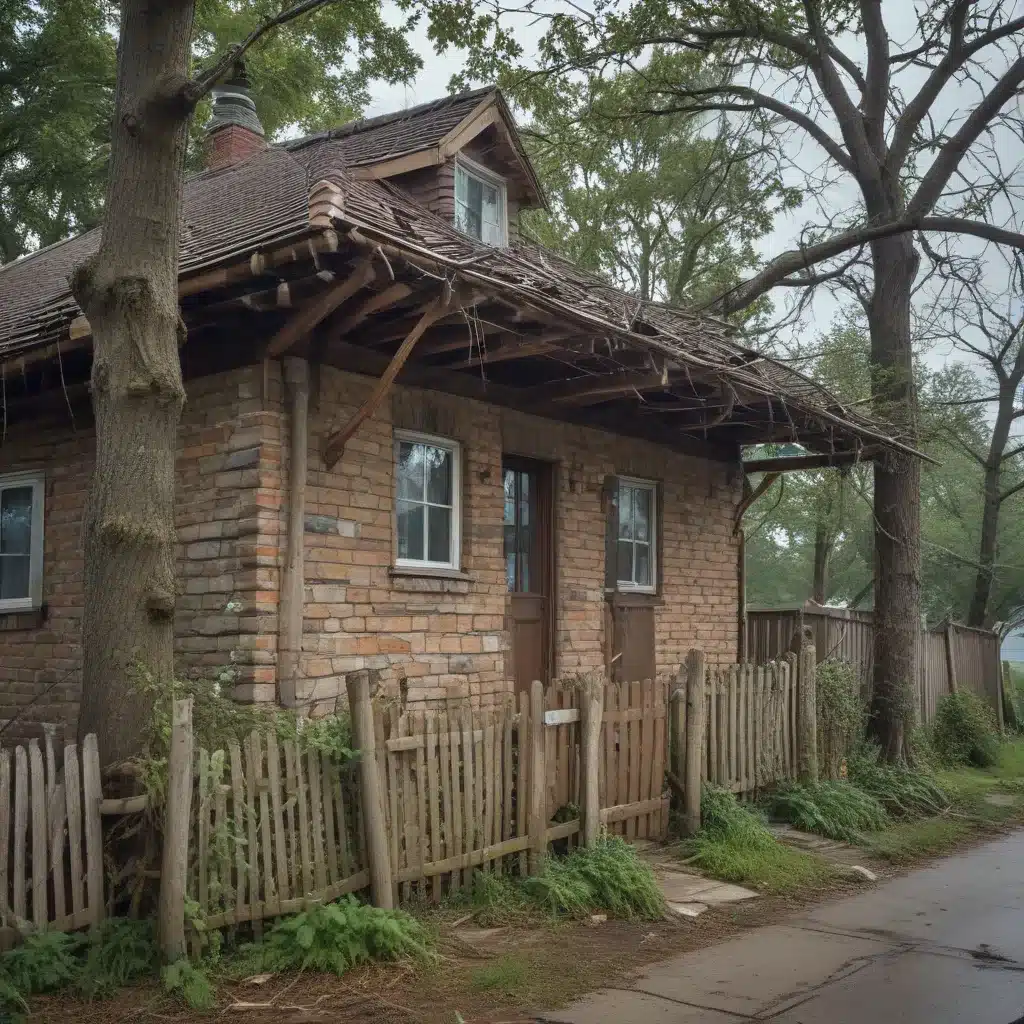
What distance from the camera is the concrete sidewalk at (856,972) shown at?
454 centimetres

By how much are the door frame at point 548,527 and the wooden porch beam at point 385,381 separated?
236 cm

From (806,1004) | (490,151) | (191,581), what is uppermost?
(490,151)

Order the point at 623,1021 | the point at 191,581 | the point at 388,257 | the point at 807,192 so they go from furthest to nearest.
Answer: the point at 807,192 → the point at 191,581 → the point at 388,257 → the point at 623,1021

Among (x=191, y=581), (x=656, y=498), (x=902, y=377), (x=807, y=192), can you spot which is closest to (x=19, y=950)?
(x=191, y=581)

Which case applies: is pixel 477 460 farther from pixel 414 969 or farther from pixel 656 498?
pixel 414 969

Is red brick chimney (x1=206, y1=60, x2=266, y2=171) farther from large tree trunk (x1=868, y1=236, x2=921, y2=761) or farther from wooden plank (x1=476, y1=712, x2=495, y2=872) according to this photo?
wooden plank (x1=476, y1=712, x2=495, y2=872)

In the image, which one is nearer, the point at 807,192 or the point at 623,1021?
the point at 623,1021

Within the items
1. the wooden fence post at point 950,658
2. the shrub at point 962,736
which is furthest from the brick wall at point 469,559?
the wooden fence post at point 950,658

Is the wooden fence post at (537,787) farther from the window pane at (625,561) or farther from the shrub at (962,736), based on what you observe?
the shrub at (962,736)

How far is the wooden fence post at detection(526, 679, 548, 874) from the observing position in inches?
251

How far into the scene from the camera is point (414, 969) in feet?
16.2

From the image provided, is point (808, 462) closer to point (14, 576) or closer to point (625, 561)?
point (625, 561)

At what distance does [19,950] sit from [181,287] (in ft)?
12.0

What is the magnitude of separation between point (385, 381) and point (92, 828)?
10.3 feet
